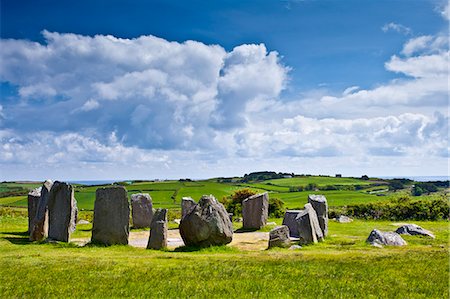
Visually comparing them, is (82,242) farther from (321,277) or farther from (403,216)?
(403,216)

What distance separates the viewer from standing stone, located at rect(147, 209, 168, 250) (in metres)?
22.7

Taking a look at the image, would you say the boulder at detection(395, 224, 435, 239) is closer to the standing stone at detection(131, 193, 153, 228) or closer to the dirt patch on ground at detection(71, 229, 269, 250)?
the dirt patch on ground at detection(71, 229, 269, 250)

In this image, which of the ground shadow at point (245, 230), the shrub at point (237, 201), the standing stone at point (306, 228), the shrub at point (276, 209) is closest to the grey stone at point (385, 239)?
the standing stone at point (306, 228)

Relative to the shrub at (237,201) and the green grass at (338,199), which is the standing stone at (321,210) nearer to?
the shrub at (237,201)

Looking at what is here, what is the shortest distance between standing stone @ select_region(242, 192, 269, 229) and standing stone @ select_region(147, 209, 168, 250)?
1320 cm

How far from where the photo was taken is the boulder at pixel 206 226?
884 inches

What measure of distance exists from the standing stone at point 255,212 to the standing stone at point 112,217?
14.0 meters

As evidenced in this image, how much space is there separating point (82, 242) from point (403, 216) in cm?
3319

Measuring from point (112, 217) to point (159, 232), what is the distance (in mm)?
2623

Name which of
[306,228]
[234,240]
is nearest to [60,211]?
[234,240]

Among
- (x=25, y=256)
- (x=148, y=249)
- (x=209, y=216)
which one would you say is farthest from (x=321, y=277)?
(x=25, y=256)

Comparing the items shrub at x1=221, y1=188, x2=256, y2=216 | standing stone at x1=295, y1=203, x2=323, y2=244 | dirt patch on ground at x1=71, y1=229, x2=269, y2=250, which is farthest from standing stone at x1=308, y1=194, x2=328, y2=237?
shrub at x1=221, y1=188, x2=256, y2=216

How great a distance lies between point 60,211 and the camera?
78.0 ft

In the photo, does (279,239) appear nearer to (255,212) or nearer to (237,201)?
(255,212)
